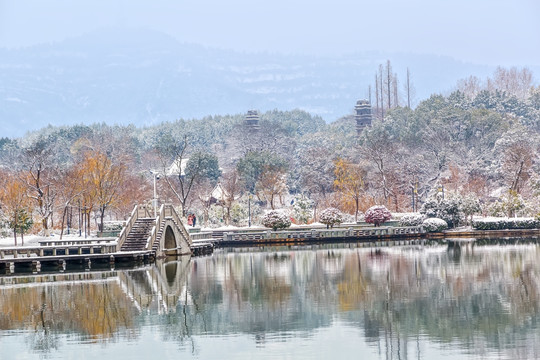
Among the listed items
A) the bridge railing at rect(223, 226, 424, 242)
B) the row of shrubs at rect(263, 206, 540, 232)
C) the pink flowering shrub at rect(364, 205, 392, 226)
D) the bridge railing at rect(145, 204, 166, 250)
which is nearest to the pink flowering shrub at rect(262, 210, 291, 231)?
the row of shrubs at rect(263, 206, 540, 232)

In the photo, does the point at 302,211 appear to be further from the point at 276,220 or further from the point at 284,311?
the point at 284,311

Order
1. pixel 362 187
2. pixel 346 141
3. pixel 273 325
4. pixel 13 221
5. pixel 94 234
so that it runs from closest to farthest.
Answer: pixel 273 325
pixel 13 221
pixel 94 234
pixel 362 187
pixel 346 141

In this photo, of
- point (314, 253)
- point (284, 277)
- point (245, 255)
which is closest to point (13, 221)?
point (245, 255)

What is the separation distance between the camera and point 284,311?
36594mm

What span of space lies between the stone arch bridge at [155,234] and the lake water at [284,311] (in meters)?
2.89

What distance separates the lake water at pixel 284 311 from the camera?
29109 millimetres

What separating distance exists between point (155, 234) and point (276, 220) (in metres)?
23.1

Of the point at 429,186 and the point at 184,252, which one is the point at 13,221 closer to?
the point at 184,252

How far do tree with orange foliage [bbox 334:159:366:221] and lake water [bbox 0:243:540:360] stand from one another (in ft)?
142

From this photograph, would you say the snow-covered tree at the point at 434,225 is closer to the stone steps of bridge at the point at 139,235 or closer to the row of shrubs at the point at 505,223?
the row of shrubs at the point at 505,223

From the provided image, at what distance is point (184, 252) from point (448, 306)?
31697 millimetres

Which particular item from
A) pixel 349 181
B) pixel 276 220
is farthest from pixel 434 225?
pixel 349 181

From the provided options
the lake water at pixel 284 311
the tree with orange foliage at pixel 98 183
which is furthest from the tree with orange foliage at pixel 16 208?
the lake water at pixel 284 311

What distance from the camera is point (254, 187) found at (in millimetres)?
119125
